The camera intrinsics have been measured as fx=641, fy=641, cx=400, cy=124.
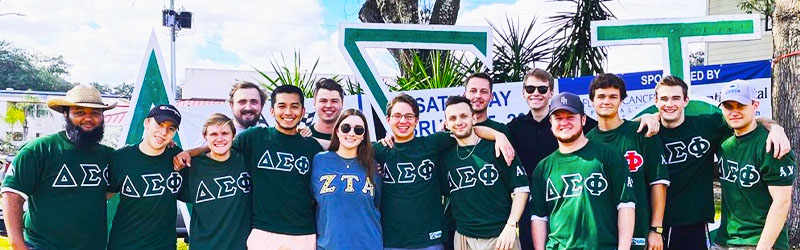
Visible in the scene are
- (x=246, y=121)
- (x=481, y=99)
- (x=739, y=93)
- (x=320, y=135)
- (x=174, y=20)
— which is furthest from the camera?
(x=174, y=20)

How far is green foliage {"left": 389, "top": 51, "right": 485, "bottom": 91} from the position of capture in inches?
320

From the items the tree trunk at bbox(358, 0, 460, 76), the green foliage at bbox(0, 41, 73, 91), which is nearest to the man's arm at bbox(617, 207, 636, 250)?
the tree trunk at bbox(358, 0, 460, 76)

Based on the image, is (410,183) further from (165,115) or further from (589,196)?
(165,115)

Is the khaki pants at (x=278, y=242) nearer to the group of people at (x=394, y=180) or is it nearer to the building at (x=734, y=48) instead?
the group of people at (x=394, y=180)

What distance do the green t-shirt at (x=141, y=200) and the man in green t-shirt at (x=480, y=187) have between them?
6.43 ft

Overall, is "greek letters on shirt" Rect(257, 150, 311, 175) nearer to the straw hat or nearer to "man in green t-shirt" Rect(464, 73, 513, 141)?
the straw hat

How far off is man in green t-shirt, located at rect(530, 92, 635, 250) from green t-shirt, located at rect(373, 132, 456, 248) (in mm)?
798

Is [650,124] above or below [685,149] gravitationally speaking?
above

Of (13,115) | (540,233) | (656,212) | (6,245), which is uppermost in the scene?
(13,115)

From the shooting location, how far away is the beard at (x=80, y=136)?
14.1ft

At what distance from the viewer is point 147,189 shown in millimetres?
4273

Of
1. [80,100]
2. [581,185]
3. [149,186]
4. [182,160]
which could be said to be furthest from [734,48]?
[80,100]

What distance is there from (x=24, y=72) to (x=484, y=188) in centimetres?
6728

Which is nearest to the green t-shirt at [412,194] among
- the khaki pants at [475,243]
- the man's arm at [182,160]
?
the khaki pants at [475,243]
